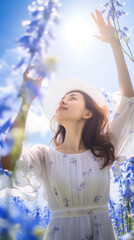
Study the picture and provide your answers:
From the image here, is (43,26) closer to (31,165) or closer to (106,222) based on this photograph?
(31,165)

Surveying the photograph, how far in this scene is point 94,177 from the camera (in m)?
1.85

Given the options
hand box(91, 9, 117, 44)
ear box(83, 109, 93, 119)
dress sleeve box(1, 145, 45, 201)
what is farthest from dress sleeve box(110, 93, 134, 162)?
dress sleeve box(1, 145, 45, 201)

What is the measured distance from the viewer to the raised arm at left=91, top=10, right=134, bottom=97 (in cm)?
204

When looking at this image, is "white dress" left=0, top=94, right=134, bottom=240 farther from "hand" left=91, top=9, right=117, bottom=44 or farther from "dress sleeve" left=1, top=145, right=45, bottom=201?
"hand" left=91, top=9, right=117, bottom=44

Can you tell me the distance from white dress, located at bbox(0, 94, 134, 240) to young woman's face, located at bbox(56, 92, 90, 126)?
32cm

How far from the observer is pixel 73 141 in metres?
2.20

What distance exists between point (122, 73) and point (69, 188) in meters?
1.04

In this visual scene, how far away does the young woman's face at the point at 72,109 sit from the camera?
2.12 metres

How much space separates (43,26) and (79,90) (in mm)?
1411

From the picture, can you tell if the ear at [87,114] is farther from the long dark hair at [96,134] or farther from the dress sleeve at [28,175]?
the dress sleeve at [28,175]

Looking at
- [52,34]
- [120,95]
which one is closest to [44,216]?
[120,95]

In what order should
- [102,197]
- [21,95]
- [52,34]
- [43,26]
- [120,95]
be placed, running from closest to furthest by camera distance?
[21,95] → [43,26] → [52,34] → [102,197] → [120,95]

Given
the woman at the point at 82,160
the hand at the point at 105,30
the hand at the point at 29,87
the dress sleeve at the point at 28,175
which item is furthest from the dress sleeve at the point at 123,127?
the hand at the point at 29,87

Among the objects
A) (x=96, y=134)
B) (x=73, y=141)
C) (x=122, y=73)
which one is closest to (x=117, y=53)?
(x=122, y=73)
